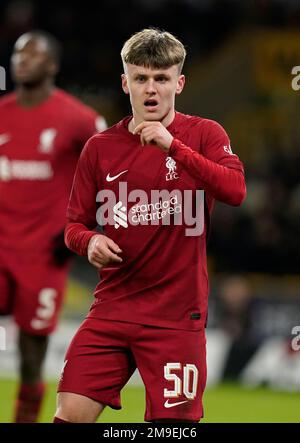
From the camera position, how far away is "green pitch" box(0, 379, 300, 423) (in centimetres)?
817

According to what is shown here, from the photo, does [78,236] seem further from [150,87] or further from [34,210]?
[34,210]

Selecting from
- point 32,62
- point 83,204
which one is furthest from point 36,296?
Result: point 83,204

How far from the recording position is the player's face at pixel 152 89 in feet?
14.8

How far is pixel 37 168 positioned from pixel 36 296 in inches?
31.5

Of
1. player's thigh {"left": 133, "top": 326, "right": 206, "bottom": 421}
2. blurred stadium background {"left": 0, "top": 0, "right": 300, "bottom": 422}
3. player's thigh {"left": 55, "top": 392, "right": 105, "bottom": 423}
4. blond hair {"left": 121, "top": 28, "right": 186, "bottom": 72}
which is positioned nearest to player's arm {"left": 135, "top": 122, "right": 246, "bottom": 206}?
blond hair {"left": 121, "top": 28, "right": 186, "bottom": 72}

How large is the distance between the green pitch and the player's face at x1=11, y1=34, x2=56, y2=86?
2272 millimetres

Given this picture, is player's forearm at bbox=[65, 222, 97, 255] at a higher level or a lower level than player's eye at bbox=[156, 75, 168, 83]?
lower

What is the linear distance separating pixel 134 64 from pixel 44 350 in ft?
9.32

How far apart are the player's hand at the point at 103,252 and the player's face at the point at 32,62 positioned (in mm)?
2869

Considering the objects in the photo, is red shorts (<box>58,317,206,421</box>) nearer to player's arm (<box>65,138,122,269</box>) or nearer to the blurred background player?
player's arm (<box>65,138,122,269</box>)

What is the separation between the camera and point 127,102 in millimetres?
15055

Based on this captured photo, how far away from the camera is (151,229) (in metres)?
4.69

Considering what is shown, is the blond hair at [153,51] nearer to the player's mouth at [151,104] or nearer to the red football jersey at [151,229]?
the player's mouth at [151,104]
